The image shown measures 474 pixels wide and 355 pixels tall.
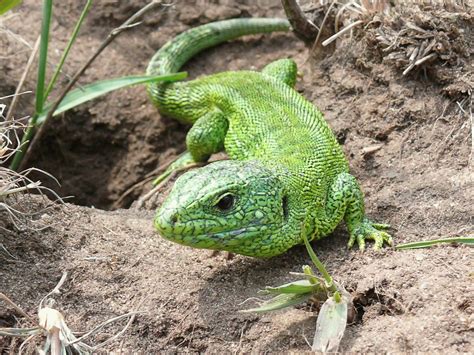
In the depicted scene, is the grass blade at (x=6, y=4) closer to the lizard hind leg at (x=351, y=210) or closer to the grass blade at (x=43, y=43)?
the grass blade at (x=43, y=43)

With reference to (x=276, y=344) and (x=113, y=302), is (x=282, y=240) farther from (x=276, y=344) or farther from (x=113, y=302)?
(x=113, y=302)

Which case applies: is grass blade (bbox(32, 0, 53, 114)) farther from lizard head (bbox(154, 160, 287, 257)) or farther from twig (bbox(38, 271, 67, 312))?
twig (bbox(38, 271, 67, 312))

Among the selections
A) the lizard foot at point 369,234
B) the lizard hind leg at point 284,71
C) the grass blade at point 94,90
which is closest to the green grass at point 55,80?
the grass blade at point 94,90

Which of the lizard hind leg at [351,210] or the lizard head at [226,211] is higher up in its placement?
the lizard head at [226,211]

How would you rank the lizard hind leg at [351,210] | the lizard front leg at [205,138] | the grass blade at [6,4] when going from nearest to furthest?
the lizard hind leg at [351,210], the grass blade at [6,4], the lizard front leg at [205,138]

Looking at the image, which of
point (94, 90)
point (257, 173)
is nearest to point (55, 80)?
point (94, 90)

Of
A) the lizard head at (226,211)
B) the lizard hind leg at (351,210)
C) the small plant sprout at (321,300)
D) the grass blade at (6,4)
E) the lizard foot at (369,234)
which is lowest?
the lizard foot at (369,234)

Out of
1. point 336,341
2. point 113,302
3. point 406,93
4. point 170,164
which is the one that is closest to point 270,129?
point 406,93
